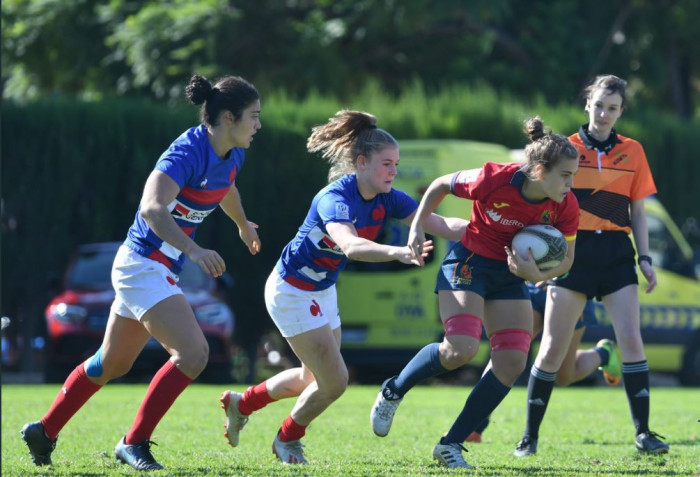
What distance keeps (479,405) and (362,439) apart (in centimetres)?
213

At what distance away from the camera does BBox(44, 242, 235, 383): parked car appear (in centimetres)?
1555

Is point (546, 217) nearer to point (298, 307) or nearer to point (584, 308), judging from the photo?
point (298, 307)

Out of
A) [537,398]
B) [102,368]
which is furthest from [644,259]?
[102,368]

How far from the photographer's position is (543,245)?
6.72 metres

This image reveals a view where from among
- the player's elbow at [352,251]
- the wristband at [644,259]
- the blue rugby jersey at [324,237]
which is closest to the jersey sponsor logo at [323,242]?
the blue rugby jersey at [324,237]

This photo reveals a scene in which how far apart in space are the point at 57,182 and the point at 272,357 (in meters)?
4.78

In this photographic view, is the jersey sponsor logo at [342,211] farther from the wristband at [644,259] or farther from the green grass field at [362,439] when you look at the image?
the wristband at [644,259]

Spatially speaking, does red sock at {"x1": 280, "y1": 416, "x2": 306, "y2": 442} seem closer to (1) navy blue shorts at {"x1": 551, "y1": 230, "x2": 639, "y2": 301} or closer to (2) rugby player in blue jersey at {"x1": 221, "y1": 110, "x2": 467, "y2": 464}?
(2) rugby player in blue jersey at {"x1": 221, "y1": 110, "x2": 467, "y2": 464}

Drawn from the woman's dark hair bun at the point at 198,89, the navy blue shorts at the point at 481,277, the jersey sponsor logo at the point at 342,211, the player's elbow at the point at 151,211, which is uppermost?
the woman's dark hair bun at the point at 198,89

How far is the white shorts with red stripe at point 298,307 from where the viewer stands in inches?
273

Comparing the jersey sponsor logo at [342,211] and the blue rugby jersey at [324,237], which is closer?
the jersey sponsor logo at [342,211]

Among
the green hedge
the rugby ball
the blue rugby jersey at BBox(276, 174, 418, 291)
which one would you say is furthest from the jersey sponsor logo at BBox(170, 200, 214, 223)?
the green hedge

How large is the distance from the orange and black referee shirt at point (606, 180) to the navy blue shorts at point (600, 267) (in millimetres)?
97

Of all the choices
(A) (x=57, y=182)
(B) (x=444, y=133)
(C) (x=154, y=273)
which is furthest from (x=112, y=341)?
(B) (x=444, y=133)
